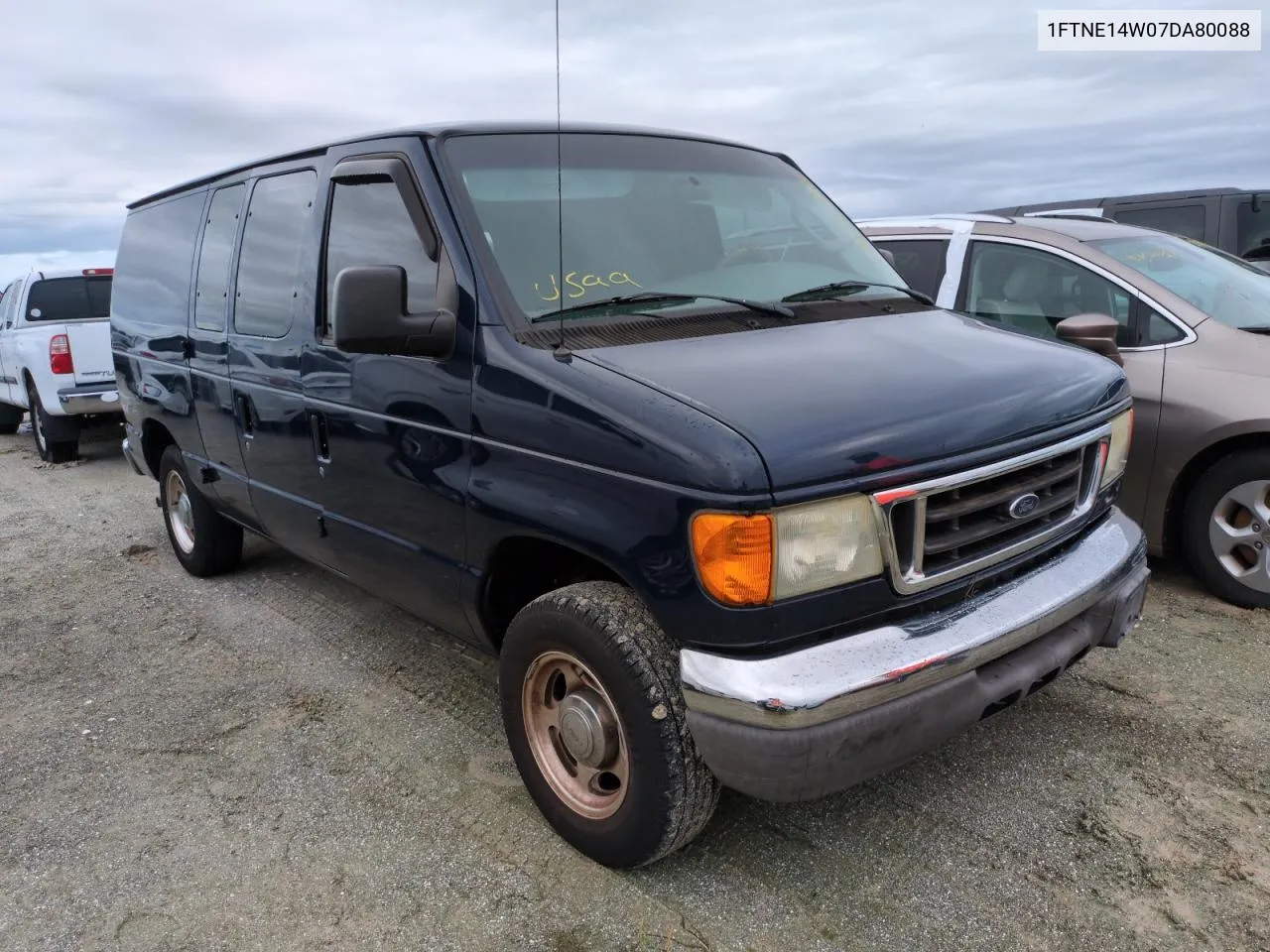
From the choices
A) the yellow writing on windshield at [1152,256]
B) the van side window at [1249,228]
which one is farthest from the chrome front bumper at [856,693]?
the van side window at [1249,228]

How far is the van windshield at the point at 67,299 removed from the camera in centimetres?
982

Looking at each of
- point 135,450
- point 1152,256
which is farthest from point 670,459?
point 135,450

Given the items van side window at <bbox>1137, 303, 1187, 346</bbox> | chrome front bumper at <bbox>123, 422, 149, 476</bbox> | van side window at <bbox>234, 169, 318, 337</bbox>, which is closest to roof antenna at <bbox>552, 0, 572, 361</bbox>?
van side window at <bbox>234, 169, 318, 337</bbox>

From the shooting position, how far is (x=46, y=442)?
9.59 metres

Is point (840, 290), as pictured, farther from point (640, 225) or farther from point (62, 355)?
point (62, 355)

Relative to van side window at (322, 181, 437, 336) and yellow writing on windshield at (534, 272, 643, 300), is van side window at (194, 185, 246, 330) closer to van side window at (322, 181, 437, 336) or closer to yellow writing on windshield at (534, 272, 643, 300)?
van side window at (322, 181, 437, 336)

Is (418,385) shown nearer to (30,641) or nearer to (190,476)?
(190,476)

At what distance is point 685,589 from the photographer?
2188 mm

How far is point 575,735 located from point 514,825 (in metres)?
0.52

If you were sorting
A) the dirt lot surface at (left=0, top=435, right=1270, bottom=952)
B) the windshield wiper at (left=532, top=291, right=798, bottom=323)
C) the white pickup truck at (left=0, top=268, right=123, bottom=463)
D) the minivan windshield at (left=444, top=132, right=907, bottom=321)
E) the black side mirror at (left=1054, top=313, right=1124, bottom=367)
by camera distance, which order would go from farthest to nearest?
the white pickup truck at (left=0, top=268, right=123, bottom=463) → the black side mirror at (left=1054, top=313, right=1124, bottom=367) → the minivan windshield at (left=444, top=132, right=907, bottom=321) → the windshield wiper at (left=532, top=291, right=798, bottom=323) → the dirt lot surface at (left=0, top=435, right=1270, bottom=952)

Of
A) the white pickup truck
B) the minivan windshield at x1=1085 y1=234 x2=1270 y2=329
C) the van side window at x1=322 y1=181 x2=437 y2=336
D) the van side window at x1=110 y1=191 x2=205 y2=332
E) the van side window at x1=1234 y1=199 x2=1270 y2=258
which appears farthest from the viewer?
the white pickup truck

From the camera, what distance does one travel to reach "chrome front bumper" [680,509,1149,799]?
6.90ft

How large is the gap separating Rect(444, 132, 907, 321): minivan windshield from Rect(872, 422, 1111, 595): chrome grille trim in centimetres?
96

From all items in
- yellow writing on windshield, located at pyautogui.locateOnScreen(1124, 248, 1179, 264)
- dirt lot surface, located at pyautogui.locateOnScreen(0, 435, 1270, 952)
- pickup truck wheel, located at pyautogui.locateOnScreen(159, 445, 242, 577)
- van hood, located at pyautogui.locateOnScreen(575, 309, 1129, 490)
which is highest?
yellow writing on windshield, located at pyautogui.locateOnScreen(1124, 248, 1179, 264)
